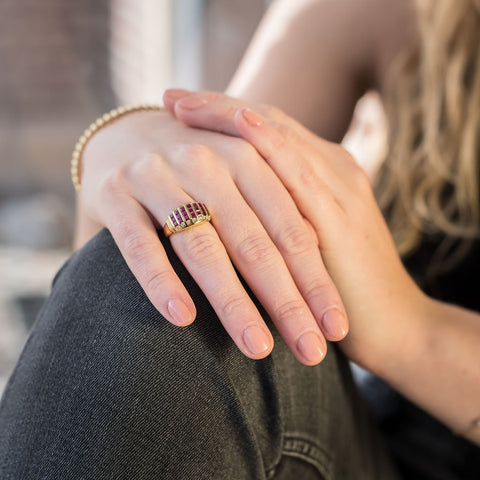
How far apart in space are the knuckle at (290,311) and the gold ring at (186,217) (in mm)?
108

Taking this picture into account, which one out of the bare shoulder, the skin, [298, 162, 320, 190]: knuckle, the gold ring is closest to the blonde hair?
the bare shoulder

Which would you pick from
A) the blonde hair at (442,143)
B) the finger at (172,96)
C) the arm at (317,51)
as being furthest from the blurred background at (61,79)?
the finger at (172,96)

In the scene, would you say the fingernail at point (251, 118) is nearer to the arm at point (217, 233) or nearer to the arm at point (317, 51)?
the arm at point (217, 233)

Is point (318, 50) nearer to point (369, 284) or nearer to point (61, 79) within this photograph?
point (369, 284)

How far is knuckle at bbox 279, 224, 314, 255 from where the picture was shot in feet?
1.59

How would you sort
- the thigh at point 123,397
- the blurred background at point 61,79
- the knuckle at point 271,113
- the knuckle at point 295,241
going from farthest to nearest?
the blurred background at point 61,79 < the knuckle at point 271,113 < the knuckle at point 295,241 < the thigh at point 123,397

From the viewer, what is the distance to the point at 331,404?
0.54 meters

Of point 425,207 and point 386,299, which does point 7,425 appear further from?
point 425,207

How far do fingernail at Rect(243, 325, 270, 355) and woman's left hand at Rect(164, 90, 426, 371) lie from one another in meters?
0.13

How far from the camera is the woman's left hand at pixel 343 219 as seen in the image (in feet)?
1.70

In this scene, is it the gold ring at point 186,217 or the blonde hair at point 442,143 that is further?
the blonde hair at point 442,143

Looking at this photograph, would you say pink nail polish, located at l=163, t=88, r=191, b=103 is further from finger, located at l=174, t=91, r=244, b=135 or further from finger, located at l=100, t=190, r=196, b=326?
finger, located at l=100, t=190, r=196, b=326

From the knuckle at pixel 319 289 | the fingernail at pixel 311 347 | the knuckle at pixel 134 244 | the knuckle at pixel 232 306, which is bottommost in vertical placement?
the fingernail at pixel 311 347

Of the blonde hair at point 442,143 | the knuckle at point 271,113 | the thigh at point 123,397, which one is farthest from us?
the blonde hair at point 442,143
